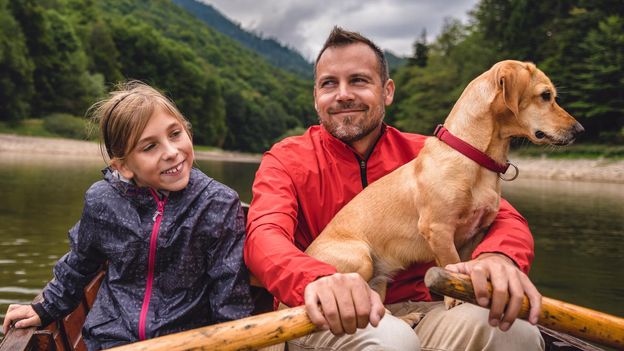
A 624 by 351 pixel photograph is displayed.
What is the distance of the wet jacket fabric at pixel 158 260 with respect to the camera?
2.71m

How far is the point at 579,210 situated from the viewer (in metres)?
16.9

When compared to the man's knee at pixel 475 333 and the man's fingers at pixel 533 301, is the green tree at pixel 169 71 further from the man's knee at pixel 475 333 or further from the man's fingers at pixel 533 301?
the man's fingers at pixel 533 301

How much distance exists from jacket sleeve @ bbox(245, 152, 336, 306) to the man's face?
1.66ft

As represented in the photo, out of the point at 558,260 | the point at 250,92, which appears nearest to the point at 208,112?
the point at 250,92

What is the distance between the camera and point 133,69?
7694 cm

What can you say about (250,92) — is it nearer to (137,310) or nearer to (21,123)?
(21,123)

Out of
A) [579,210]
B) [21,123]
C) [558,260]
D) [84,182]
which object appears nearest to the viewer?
[558,260]

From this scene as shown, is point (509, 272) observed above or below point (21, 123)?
above

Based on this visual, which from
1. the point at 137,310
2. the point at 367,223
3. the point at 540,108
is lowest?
the point at 137,310

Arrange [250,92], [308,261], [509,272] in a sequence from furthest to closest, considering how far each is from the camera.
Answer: [250,92], [308,261], [509,272]

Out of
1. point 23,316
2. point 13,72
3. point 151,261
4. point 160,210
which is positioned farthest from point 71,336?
point 13,72

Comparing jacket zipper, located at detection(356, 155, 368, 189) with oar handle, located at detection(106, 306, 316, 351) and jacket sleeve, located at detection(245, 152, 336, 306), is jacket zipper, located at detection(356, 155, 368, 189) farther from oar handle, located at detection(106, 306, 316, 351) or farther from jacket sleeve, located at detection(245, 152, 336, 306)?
oar handle, located at detection(106, 306, 316, 351)

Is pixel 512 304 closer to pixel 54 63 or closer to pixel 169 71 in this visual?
pixel 54 63

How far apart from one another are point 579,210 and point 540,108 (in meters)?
15.8
